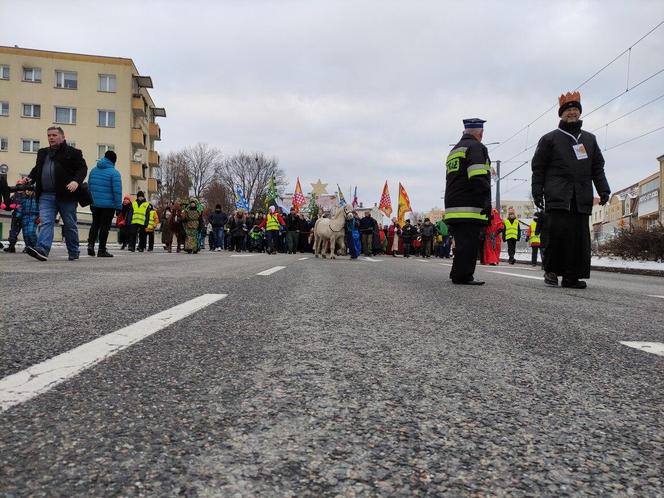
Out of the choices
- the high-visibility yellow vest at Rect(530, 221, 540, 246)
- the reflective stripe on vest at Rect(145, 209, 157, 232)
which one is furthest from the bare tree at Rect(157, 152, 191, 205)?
the high-visibility yellow vest at Rect(530, 221, 540, 246)

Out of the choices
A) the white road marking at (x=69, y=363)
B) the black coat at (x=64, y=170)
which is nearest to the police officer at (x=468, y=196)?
the white road marking at (x=69, y=363)

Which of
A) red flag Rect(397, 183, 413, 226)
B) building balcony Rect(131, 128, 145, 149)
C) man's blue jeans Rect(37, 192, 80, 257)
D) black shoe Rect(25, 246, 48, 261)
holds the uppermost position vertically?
building balcony Rect(131, 128, 145, 149)

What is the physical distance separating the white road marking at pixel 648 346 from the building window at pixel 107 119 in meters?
44.0

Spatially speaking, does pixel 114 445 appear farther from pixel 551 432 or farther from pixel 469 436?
pixel 551 432

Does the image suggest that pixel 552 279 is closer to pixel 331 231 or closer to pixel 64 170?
pixel 64 170

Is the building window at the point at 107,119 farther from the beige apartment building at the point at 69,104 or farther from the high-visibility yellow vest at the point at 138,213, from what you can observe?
the high-visibility yellow vest at the point at 138,213

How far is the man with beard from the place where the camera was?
626 cm

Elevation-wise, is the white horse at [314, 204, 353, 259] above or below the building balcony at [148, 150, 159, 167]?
below

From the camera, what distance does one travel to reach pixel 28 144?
40188mm

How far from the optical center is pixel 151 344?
2.23 metres

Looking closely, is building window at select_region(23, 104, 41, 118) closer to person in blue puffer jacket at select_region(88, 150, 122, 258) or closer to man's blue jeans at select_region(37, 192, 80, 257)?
person in blue puffer jacket at select_region(88, 150, 122, 258)

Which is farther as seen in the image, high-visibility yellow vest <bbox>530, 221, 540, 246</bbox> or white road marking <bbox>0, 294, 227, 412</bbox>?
high-visibility yellow vest <bbox>530, 221, 540, 246</bbox>

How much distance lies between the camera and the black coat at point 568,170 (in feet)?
20.5

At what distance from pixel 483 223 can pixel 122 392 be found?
5.29m
